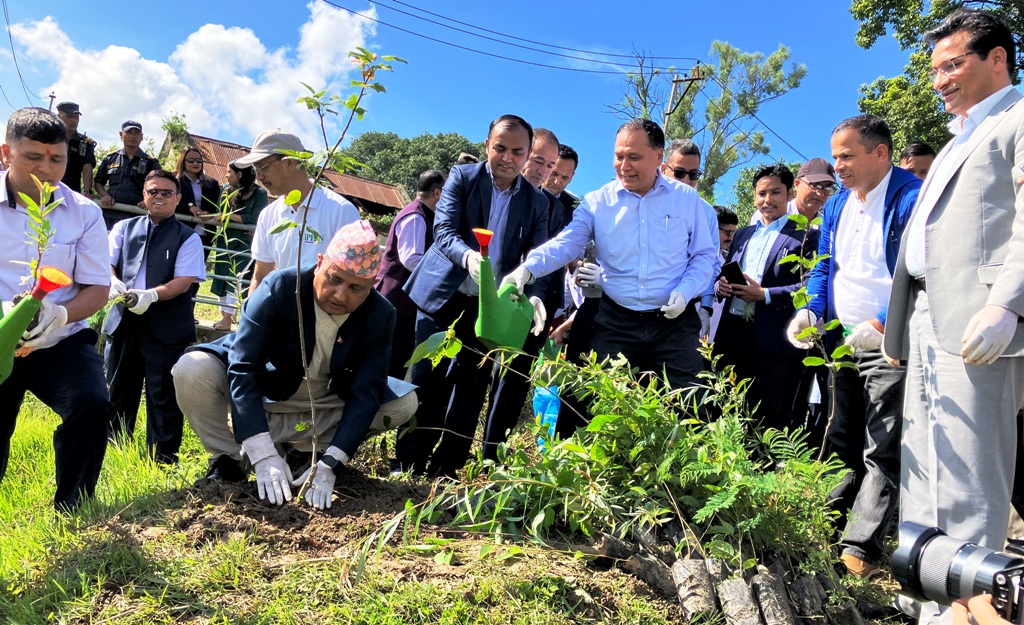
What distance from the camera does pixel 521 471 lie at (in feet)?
8.58

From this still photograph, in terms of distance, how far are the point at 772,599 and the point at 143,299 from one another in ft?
11.9

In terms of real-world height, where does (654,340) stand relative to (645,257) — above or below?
below

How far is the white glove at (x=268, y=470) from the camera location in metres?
2.83

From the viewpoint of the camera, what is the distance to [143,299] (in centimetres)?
411

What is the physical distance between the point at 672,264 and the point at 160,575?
8.82 feet

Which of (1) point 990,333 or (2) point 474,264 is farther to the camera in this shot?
(2) point 474,264

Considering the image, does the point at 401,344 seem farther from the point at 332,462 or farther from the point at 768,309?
the point at 768,309

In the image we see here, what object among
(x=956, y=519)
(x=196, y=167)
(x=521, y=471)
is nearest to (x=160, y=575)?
(x=521, y=471)

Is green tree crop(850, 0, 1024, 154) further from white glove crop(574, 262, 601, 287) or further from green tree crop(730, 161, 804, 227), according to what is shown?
white glove crop(574, 262, 601, 287)

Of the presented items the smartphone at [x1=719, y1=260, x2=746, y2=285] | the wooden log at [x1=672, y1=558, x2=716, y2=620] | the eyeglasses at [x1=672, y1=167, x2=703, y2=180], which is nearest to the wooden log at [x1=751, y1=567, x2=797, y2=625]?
the wooden log at [x1=672, y1=558, x2=716, y2=620]

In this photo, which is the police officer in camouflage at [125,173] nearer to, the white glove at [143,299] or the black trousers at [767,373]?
the white glove at [143,299]

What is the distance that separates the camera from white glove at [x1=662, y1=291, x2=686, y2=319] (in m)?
3.57

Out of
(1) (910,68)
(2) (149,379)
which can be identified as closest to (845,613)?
(2) (149,379)

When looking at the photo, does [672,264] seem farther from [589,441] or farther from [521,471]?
[521,471]
